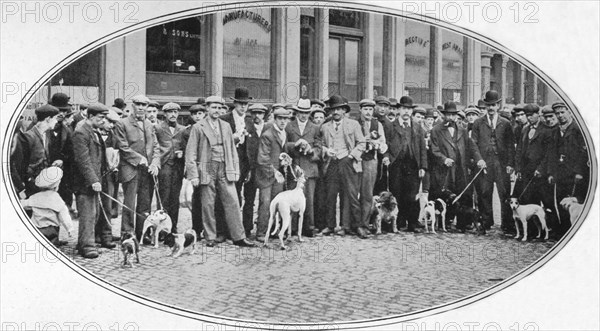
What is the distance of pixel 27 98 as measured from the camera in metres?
4.69

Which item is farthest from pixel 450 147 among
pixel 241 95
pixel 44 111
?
pixel 44 111

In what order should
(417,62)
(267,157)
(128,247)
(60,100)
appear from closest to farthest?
(60,100)
(128,247)
(267,157)
(417,62)

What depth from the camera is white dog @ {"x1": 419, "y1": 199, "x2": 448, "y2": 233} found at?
5062 mm

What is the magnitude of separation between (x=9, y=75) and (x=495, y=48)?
3482 millimetres

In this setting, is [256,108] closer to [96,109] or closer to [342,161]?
[342,161]

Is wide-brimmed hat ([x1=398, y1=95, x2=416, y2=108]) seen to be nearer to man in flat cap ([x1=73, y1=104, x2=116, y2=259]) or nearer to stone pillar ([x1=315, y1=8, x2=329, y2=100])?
stone pillar ([x1=315, y1=8, x2=329, y2=100])

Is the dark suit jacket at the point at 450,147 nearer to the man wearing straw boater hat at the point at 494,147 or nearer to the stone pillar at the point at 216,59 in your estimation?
the man wearing straw boater hat at the point at 494,147

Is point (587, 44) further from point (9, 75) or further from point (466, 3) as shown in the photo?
point (9, 75)

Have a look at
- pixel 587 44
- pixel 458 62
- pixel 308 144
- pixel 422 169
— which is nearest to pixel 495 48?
pixel 458 62

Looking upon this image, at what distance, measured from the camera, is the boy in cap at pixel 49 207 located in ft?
15.4

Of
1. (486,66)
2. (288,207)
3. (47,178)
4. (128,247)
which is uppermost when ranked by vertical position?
(486,66)

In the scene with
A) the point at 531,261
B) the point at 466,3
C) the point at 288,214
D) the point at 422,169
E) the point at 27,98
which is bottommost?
the point at 531,261

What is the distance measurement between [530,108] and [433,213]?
3.52 ft

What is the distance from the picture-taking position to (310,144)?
16.2ft
